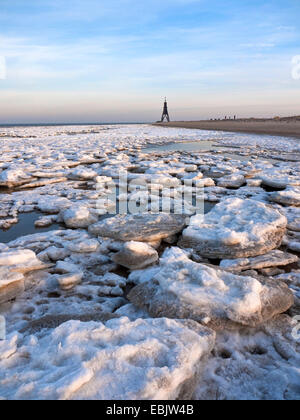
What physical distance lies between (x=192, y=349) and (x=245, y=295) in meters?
0.54

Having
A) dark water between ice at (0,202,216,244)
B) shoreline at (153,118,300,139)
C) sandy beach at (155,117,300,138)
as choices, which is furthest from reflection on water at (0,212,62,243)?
sandy beach at (155,117,300,138)

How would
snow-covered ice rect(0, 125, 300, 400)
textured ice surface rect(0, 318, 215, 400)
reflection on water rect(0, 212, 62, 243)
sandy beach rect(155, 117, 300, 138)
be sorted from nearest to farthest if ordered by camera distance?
1. textured ice surface rect(0, 318, 215, 400)
2. snow-covered ice rect(0, 125, 300, 400)
3. reflection on water rect(0, 212, 62, 243)
4. sandy beach rect(155, 117, 300, 138)

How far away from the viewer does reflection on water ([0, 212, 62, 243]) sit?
305 centimetres

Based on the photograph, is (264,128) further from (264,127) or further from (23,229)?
(23,229)

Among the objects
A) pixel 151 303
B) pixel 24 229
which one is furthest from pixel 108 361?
pixel 24 229

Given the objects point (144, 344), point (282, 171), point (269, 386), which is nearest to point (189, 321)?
point (144, 344)

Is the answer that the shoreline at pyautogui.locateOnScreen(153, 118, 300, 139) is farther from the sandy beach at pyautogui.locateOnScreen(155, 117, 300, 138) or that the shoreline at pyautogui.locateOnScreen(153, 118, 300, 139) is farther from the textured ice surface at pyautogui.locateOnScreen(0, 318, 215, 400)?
the textured ice surface at pyautogui.locateOnScreen(0, 318, 215, 400)

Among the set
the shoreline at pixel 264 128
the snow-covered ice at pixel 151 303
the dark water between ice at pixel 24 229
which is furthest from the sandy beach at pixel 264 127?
the dark water between ice at pixel 24 229

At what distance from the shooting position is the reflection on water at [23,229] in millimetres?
3046

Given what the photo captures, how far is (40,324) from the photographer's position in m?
1.65

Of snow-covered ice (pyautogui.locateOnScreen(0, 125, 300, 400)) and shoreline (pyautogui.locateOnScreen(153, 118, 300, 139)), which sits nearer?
snow-covered ice (pyautogui.locateOnScreen(0, 125, 300, 400))

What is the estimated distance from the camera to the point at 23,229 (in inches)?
128

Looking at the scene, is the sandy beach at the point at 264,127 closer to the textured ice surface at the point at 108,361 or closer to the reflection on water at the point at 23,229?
the reflection on water at the point at 23,229
